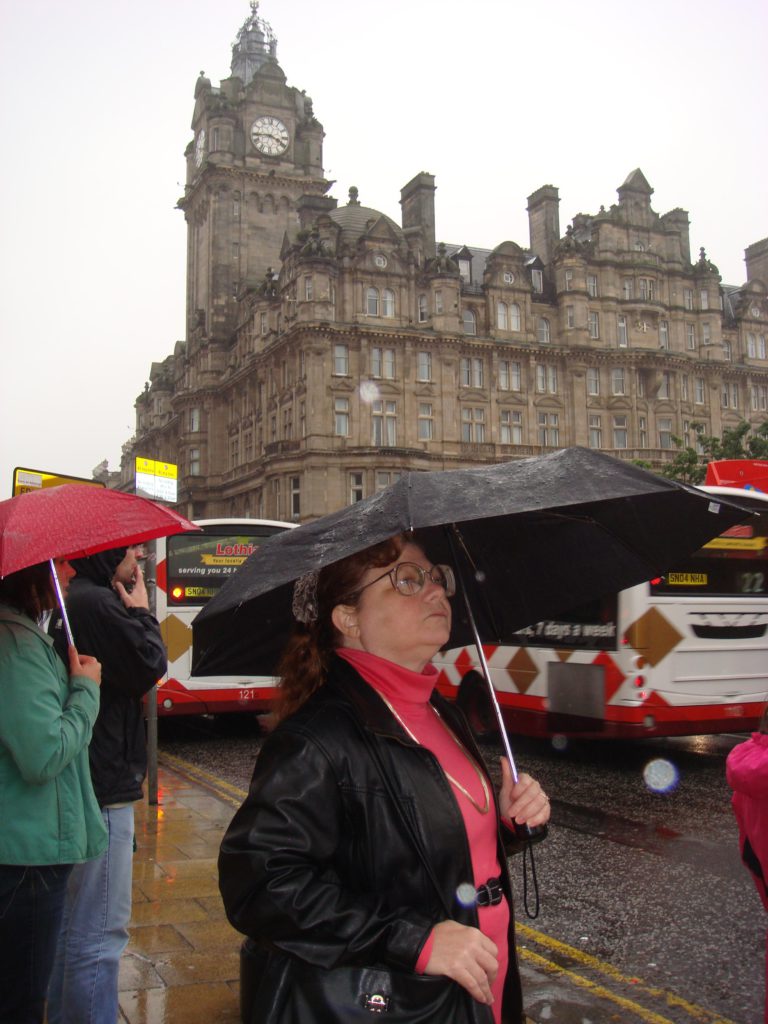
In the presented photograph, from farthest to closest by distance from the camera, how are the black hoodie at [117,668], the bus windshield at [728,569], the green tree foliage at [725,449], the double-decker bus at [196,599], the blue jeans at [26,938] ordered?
1. the green tree foliage at [725,449]
2. the double-decker bus at [196,599]
3. the bus windshield at [728,569]
4. the black hoodie at [117,668]
5. the blue jeans at [26,938]

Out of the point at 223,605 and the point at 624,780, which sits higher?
the point at 223,605

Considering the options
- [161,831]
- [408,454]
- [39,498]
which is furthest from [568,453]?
[408,454]

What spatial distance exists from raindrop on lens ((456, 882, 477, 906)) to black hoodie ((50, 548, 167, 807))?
79.9 inches

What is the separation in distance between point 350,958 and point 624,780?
29.9 ft

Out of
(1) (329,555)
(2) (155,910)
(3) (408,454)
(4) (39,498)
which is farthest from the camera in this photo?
(3) (408,454)

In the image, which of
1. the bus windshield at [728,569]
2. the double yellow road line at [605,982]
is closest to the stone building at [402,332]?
the bus windshield at [728,569]

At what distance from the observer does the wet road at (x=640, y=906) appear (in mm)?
4406

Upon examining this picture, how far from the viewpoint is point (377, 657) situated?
2473mm

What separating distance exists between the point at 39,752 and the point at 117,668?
1.02m

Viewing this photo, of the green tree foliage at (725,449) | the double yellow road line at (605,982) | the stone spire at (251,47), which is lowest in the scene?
the double yellow road line at (605,982)

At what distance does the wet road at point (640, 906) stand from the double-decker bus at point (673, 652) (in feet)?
2.34

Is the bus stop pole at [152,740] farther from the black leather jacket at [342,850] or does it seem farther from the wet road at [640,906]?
the black leather jacket at [342,850]

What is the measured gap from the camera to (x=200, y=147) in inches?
2534

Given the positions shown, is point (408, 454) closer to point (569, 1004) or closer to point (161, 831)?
point (161, 831)
